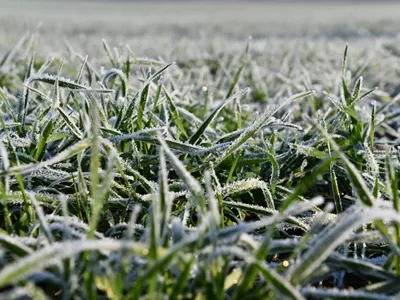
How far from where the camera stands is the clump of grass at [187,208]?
25.5 inches

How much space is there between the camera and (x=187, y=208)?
95cm

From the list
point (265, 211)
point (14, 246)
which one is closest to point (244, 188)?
point (265, 211)

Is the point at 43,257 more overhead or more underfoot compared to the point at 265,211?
more overhead

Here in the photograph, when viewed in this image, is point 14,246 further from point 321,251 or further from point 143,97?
point 143,97

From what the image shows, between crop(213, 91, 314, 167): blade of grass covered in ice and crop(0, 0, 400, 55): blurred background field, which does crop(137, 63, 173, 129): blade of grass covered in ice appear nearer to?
crop(213, 91, 314, 167): blade of grass covered in ice

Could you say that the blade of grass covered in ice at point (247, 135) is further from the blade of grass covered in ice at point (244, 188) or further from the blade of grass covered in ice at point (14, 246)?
the blade of grass covered in ice at point (14, 246)

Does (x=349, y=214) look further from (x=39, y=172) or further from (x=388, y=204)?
(x=39, y=172)

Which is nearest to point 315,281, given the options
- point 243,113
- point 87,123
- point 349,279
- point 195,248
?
point 349,279

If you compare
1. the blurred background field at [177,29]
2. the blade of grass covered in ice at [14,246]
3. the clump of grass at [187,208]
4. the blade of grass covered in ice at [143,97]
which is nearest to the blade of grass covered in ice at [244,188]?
the clump of grass at [187,208]

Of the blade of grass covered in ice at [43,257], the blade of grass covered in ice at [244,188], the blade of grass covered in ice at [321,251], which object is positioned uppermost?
the blade of grass covered in ice at [43,257]

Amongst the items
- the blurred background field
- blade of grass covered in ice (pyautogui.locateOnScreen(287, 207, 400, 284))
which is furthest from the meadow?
the blurred background field

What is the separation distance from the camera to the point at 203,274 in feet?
2.19

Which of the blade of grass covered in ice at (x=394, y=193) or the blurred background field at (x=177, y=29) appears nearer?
the blade of grass covered in ice at (x=394, y=193)

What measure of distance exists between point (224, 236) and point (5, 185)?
1.33ft
